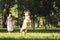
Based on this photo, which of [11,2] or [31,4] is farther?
[11,2]

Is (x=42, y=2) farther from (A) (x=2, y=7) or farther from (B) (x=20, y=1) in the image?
(A) (x=2, y=7)

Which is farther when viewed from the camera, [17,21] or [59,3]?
[17,21]

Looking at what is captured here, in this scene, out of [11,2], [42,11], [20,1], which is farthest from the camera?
[11,2]

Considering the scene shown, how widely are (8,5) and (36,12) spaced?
17.0 m

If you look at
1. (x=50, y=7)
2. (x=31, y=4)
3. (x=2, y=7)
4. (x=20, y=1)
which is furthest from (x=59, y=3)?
(x=2, y=7)

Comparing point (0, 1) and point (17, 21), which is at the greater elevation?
point (0, 1)

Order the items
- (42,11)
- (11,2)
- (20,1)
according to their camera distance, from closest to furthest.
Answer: (42,11) → (20,1) → (11,2)

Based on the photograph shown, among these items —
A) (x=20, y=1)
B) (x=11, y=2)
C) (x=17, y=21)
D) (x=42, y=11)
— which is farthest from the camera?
(x=17, y=21)

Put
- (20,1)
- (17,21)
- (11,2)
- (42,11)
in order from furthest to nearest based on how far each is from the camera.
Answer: (17,21)
(11,2)
(20,1)
(42,11)

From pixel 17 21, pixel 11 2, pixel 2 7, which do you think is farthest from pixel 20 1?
→ pixel 17 21

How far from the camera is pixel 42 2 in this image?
3653 cm

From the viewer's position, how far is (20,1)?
44219 millimetres

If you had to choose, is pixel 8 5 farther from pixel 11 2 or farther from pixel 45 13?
pixel 45 13

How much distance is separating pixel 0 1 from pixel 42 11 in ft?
57.7
